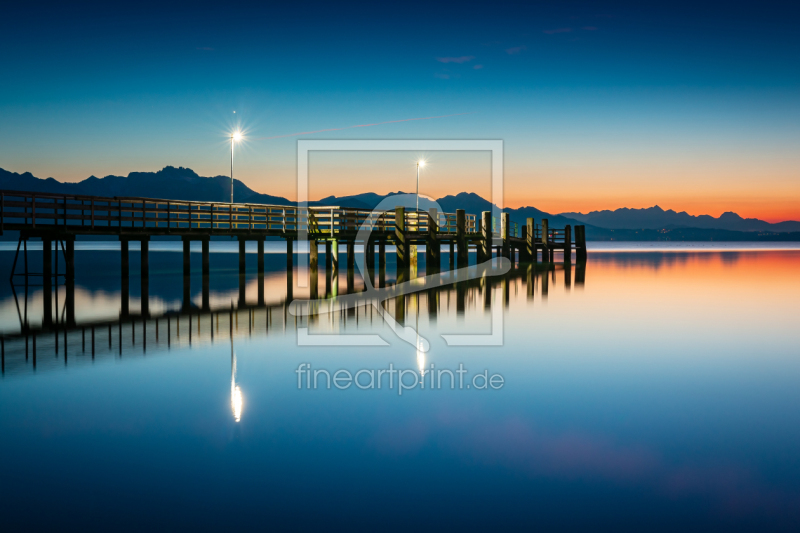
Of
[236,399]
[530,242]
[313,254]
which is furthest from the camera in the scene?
[530,242]

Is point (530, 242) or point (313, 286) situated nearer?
point (313, 286)

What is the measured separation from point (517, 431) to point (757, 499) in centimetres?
259

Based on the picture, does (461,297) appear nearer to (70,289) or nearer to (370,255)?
(70,289)

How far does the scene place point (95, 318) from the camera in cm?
1677

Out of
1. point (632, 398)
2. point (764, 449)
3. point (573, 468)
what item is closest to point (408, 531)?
point (573, 468)

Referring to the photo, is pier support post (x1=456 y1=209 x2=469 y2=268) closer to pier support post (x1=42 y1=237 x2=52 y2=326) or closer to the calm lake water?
pier support post (x1=42 y1=237 x2=52 y2=326)

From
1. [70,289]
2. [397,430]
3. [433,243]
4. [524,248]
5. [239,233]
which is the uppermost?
[239,233]

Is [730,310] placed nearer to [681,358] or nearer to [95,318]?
[681,358]

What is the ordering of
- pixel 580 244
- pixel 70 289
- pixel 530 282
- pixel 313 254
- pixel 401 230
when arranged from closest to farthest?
pixel 70 289 → pixel 530 282 → pixel 401 230 → pixel 313 254 → pixel 580 244

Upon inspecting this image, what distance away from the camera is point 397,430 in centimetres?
737

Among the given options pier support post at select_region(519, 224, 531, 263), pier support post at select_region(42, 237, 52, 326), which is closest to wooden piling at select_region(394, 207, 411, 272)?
pier support post at select_region(519, 224, 531, 263)

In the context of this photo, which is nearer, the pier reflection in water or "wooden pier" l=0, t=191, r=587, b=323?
the pier reflection in water

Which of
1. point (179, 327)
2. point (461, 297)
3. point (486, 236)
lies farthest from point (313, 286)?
point (486, 236)

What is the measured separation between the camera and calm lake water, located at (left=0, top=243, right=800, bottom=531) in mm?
5289
